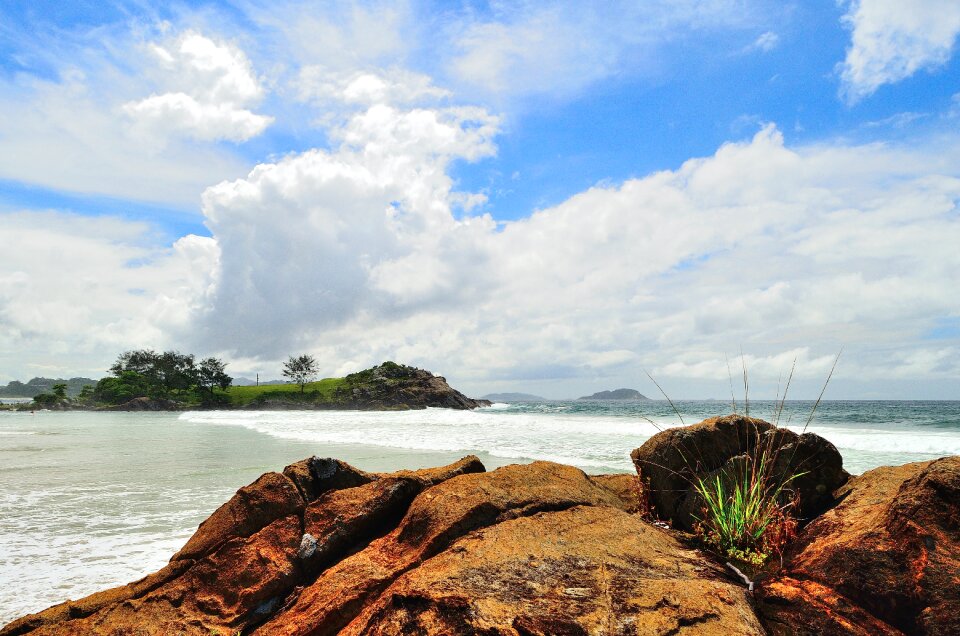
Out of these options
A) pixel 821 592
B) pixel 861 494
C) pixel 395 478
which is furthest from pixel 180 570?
pixel 861 494

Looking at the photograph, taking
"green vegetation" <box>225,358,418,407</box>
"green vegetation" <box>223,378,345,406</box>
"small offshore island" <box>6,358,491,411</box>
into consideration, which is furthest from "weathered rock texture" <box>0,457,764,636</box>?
"green vegetation" <box>223,378,345,406</box>

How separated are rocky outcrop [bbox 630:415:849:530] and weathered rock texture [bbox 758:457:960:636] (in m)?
1.20

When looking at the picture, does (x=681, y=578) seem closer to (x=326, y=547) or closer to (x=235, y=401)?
(x=326, y=547)

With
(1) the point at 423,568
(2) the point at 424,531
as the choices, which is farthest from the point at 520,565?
(2) the point at 424,531

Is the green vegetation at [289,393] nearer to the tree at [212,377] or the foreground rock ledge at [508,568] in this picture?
the tree at [212,377]

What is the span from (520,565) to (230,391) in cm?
11724

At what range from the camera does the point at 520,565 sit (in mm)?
3418

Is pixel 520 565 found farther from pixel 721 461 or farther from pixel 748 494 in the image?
pixel 721 461

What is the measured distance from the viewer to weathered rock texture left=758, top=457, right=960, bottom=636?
3154mm

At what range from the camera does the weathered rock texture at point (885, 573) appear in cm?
315

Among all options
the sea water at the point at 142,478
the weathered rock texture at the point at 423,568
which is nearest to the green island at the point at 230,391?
the sea water at the point at 142,478

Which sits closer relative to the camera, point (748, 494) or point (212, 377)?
point (748, 494)

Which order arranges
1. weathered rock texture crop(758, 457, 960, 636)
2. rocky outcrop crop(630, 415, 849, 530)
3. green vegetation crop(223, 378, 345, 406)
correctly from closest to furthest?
weathered rock texture crop(758, 457, 960, 636)
rocky outcrop crop(630, 415, 849, 530)
green vegetation crop(223, 378, 345, 406)

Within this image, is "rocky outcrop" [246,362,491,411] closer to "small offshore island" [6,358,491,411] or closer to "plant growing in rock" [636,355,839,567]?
"small offshore island" [6,358,491,411]
